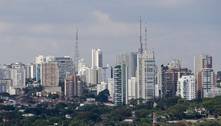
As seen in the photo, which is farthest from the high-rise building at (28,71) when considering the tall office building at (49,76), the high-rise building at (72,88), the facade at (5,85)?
the high-rise building at (72,88)

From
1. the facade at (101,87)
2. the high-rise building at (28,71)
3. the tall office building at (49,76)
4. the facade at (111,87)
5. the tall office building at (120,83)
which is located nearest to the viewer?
the tall office building at (120,83)

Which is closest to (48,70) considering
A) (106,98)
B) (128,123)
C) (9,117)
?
(106,98)

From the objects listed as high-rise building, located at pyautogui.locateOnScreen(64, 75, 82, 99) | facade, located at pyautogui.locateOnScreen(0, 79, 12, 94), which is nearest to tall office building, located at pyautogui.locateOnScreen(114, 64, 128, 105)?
high-rise building, located at pyautogui.locateOnScreen(64, 75, 82, 99)

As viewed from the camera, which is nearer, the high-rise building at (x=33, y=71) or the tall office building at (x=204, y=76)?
the tall office building at (x=204, y=76)

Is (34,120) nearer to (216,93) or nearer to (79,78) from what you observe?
(216,93)

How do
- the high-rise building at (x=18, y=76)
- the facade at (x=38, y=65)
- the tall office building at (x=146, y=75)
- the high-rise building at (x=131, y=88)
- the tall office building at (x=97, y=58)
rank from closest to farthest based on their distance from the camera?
1. the high-rise building at (x=131, y=88)
2. the tall office building at (x=146, y=75)
3. the high-rise building at (x=18, y=76)
4. the facade at (x=38, y=65)
5. the tall office building at (x=97, y=58)

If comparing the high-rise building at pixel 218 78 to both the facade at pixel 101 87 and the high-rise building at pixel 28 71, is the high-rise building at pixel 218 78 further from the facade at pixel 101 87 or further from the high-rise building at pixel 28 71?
the high-rise building at pixel 28 71

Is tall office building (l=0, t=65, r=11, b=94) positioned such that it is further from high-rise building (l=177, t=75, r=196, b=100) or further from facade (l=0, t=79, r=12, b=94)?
high-rise building (l=177, t=75, r=196, b=100)
